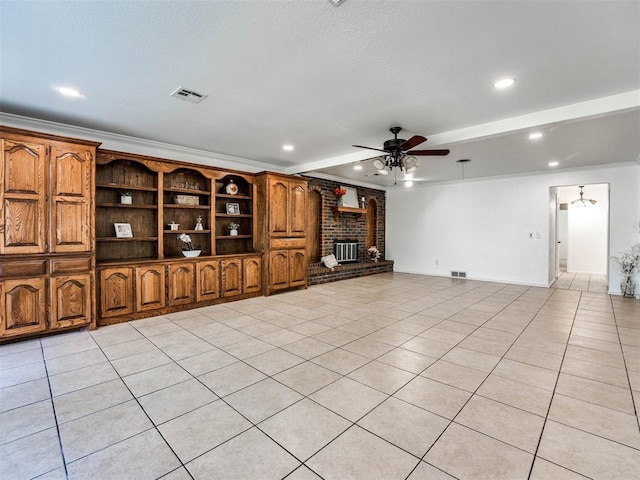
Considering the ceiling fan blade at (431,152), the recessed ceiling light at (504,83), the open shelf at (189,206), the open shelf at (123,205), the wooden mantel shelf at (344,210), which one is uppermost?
the recessed ceiling light at (504,83)

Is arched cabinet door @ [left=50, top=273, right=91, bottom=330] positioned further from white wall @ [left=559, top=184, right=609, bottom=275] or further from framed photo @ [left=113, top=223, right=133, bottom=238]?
white wall @ [left=559, top=184, right=609, bottom=275]

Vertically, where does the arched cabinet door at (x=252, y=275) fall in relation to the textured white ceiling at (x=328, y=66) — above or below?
below

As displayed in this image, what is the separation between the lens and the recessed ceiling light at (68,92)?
2.99m

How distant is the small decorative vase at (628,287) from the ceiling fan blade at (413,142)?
5.30 metres

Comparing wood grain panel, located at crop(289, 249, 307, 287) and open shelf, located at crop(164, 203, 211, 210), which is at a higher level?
open shelf, located at crop(164, 203, 211, 210)

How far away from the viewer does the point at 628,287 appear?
18.7 ft

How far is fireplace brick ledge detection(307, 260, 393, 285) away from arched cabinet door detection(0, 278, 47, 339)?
4.37 m

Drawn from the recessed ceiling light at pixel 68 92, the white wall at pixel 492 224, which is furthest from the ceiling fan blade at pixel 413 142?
the white wall at pixel 492 224

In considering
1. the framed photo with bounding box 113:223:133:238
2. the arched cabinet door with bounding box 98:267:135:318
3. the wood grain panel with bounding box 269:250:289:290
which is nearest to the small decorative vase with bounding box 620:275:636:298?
the wood grain panel with bounding box 269:250:289:290

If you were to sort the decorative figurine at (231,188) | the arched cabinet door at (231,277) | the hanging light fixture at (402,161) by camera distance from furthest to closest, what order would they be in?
the decorative figurine at (231,188) < the arched cabinet door at (231,277) < the hanging light fixture at (402,161)

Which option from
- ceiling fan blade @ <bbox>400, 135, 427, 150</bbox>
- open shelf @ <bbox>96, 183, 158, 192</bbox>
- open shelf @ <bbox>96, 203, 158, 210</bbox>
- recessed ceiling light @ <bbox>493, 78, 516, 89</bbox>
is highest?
recessed ceiling light @ <bbox>493, 78, 516, 89</bbox>

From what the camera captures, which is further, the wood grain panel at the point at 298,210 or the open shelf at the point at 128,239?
the wood grain panel at the point at 298,210

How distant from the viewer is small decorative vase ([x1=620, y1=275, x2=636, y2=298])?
5.69 meters

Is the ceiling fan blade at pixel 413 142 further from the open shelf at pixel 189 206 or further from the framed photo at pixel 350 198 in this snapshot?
the framed photo at pixel 350 198
